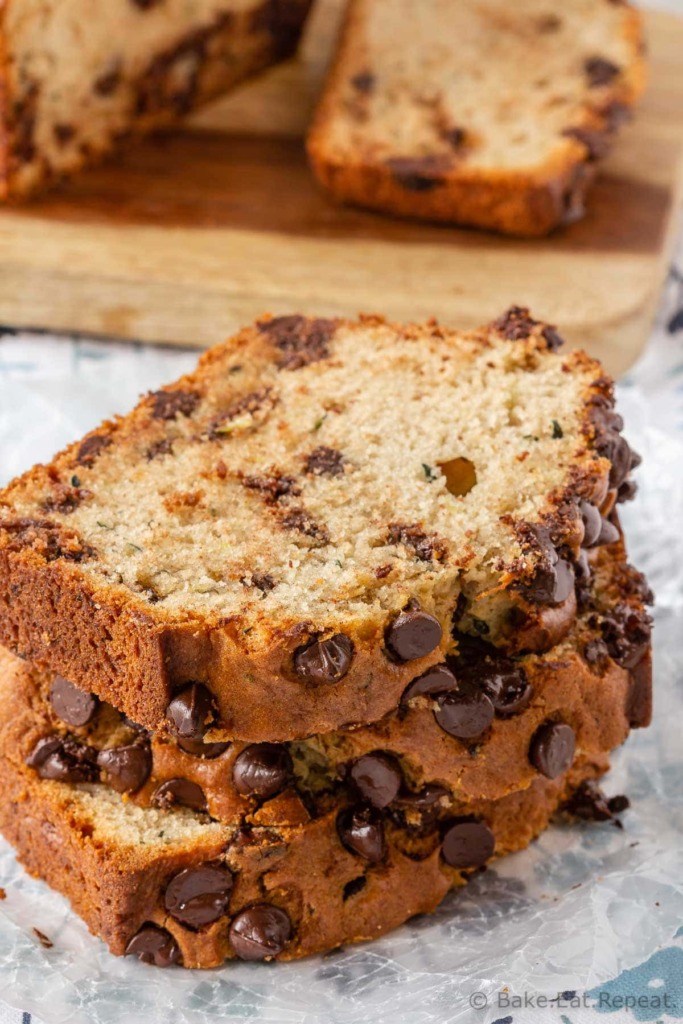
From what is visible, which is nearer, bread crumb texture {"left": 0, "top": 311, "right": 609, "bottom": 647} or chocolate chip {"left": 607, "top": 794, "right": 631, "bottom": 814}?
bread crumb texture {"left": 0, "top": 311, "right": 609, "bottom": 647}

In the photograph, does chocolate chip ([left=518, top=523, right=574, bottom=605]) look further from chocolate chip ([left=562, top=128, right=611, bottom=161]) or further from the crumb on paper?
chocolate chip ([left=562, top=128, right=611, bottom=161])

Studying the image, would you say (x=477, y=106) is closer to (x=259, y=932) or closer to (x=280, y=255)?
(x=280, y=255)

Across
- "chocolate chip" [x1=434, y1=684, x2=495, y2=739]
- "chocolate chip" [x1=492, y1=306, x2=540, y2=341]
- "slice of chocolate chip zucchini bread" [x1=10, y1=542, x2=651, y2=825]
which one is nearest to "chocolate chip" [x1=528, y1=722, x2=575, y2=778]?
"slice of chocolate chip zucchini bread" [x1=10, y1=542, x2=651, y2=825]

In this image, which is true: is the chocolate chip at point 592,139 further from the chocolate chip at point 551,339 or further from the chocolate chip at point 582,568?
the chocolate chip at point 582,568

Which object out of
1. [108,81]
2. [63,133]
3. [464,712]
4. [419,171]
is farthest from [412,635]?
[108,81]

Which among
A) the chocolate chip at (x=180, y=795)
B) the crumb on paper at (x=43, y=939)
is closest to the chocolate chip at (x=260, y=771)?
the chocolate chip at (x=180, y=795)
